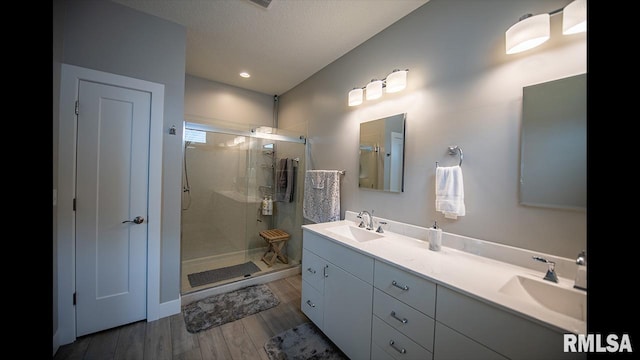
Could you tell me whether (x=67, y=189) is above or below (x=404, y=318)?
above

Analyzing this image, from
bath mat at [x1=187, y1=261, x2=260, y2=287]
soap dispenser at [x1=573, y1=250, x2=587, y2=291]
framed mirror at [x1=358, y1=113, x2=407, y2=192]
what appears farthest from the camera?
bath mat at [x1=187, y1=261, x2=260, y2=287]

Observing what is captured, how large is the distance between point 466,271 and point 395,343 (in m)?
0.57

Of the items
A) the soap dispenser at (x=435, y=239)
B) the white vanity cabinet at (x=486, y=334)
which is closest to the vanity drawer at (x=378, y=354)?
the white vanity cabinet at (x=486, y=334)

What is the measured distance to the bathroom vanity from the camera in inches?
34.0

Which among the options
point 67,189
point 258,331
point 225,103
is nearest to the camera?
point 67,189

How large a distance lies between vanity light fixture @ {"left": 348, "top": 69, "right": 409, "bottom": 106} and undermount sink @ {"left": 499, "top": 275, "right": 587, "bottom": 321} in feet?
4.90

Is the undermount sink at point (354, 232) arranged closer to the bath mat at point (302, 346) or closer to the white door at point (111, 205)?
the bath mat at point (302, 346)

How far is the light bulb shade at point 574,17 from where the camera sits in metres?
1.03

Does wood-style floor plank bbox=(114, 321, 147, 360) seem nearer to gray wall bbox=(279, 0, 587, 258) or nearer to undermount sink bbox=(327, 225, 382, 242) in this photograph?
undermount sink bbox=(327, 225, 382, 242)

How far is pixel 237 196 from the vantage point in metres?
3.12

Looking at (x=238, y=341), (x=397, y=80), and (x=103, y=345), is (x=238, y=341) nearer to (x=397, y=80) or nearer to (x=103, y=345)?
(x=103, y=345)

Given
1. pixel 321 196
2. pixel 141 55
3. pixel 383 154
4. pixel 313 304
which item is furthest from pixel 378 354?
pixel 141 55

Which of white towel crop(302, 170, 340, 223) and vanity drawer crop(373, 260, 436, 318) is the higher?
white towel crop(302, 170, 340, 223)

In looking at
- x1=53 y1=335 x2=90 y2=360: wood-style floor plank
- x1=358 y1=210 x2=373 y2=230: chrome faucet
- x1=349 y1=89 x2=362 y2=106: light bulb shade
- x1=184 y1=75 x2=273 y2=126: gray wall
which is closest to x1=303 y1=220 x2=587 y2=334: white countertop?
x1=358 y1=210 x2=373 y2=230: chrome faucet
